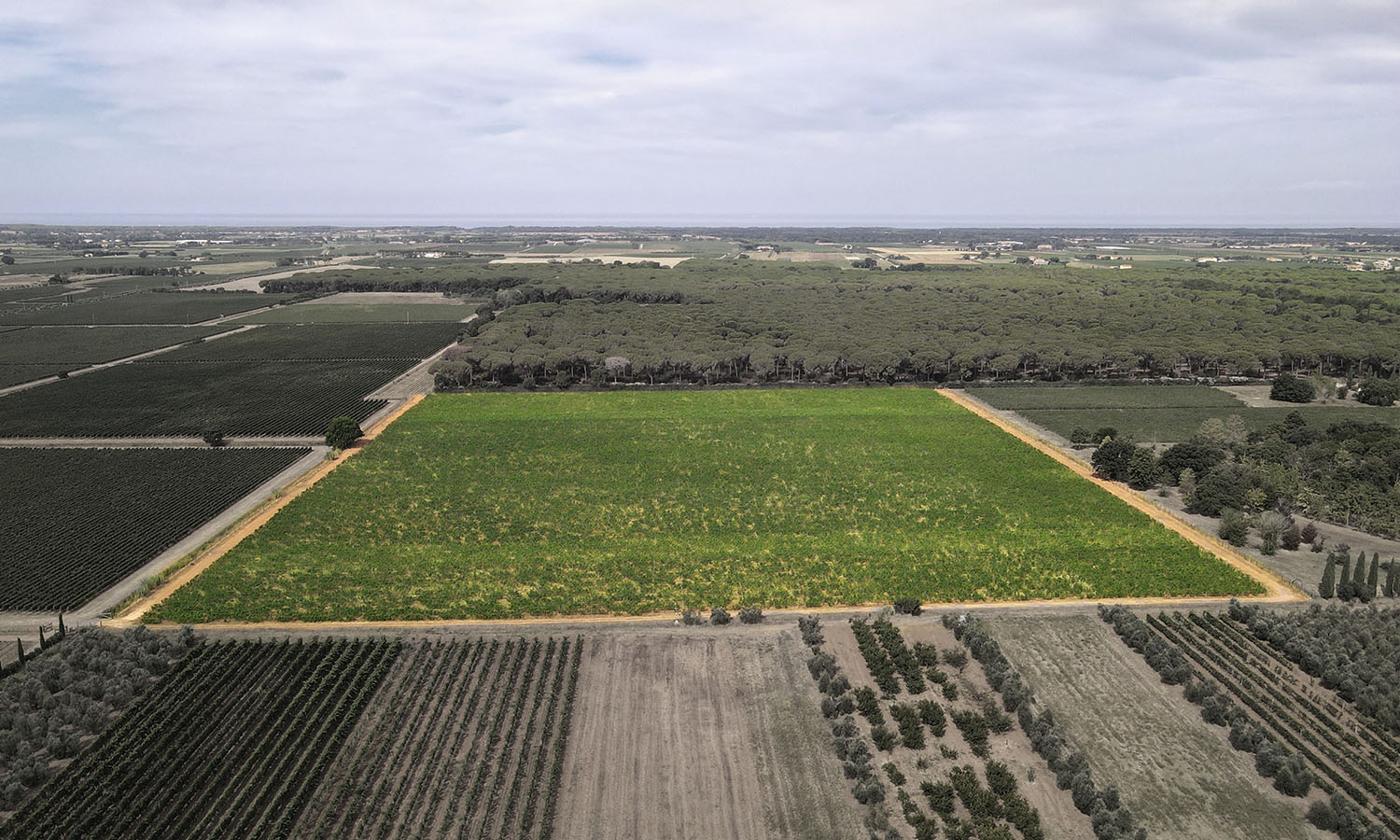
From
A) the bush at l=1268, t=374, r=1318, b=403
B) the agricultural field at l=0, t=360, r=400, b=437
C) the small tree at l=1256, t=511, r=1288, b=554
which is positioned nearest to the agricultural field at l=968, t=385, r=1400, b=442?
the bush at l=1268, t=374, r=1318, b=403

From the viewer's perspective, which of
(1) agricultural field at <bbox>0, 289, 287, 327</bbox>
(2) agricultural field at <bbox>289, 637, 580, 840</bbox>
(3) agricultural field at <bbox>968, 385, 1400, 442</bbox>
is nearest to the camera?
(2) agricultural field at <bbox>289, 637, 580, 840</bbox>

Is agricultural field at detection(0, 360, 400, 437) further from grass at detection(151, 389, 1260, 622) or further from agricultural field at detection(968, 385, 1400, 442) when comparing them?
Result: agricultural field at detection(968, 385, 1400, 442)

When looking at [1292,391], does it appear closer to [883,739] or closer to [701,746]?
[883,739]

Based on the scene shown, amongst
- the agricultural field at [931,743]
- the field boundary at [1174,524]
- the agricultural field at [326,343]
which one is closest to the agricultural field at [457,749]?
the agricultural field at [931,743]

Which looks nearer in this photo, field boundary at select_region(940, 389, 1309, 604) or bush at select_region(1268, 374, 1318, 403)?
field boundary at select_region(940, 389, 1309, 604)

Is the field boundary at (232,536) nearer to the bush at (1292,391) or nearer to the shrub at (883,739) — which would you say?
the shrub at (883,739)

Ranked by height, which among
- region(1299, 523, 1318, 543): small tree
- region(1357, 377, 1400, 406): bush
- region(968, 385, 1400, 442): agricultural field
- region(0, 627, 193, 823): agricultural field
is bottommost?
region(0, 627, 193, 823): agricultural field
